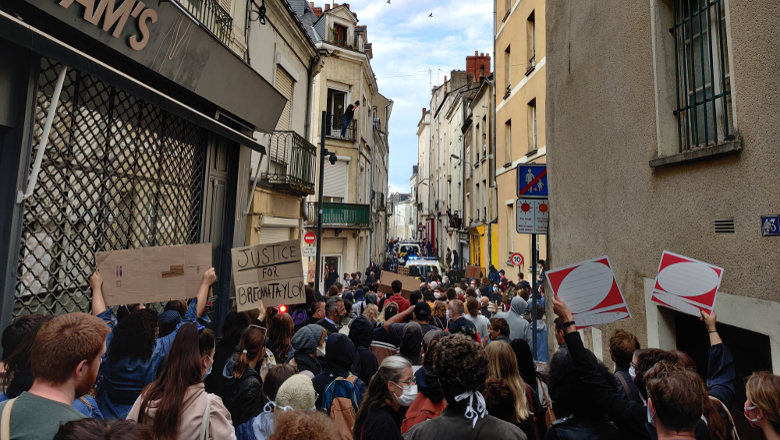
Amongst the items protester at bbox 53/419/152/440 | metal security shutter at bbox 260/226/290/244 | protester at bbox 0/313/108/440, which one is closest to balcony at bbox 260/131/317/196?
metal security shutter at bbox 260/226/290/244

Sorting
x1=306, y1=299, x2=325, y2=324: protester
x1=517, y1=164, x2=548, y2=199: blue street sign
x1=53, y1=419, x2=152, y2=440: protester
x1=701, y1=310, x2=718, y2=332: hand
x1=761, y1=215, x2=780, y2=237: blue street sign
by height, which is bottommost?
x1=306, y1=299, x2=325, y2=324: protester

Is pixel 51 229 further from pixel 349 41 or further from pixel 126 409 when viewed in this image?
pixel 349 41

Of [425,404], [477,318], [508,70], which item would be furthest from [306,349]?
[508,70]

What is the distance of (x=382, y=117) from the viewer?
39.5 meters

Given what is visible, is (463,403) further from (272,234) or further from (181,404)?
(272,234)

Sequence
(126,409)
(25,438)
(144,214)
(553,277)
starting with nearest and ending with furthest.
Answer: (25,438) → (126,409) → (553,277) → (144,214)

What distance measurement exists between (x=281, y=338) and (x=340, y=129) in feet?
63.2

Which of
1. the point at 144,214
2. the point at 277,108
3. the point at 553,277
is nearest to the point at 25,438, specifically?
the point at 553,277

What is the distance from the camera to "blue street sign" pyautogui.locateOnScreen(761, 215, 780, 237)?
140 inches

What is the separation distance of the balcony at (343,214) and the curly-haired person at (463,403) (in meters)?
18.5

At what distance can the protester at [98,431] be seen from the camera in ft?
5.21

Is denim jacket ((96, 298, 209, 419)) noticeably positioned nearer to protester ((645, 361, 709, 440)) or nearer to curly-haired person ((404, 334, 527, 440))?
curly-haired person ((404, 334, 527, 440))

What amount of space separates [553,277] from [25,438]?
3.13m

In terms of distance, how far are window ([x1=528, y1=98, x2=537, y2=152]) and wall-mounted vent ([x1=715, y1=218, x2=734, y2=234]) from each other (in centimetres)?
1006
